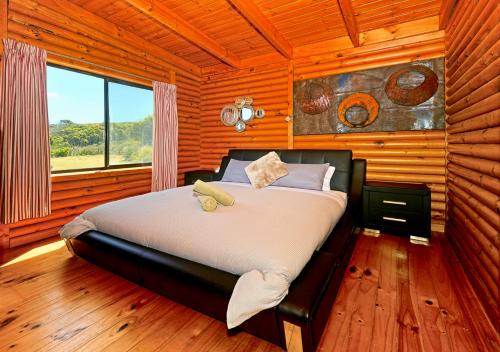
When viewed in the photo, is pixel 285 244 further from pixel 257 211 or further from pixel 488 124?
pixel 488 124

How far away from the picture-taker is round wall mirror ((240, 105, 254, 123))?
4.27m

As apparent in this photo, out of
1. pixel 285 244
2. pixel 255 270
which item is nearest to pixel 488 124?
pixel 285 244

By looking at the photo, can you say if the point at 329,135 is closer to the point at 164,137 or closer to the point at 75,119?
the point at 164,137

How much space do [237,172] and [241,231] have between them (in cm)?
188

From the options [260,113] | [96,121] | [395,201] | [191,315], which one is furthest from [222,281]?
[260,113]

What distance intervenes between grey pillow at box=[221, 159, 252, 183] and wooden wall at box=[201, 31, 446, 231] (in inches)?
38.6

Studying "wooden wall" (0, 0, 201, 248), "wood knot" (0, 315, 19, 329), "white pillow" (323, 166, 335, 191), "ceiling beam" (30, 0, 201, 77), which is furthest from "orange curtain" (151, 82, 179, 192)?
"white pillow" (323, 166, 335, 191)

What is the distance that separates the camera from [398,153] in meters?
3.22

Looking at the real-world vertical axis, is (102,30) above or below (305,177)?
above

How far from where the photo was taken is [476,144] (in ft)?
6.18

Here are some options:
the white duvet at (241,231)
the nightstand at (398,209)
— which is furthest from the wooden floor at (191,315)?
the nightstand at (398,209)

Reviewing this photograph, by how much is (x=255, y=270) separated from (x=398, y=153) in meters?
2.92

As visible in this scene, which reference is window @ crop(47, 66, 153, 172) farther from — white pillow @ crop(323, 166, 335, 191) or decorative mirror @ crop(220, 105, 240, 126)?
white pillow @ crop(323, 166, 335, 191)

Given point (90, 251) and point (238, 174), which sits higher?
point (238, 174)
